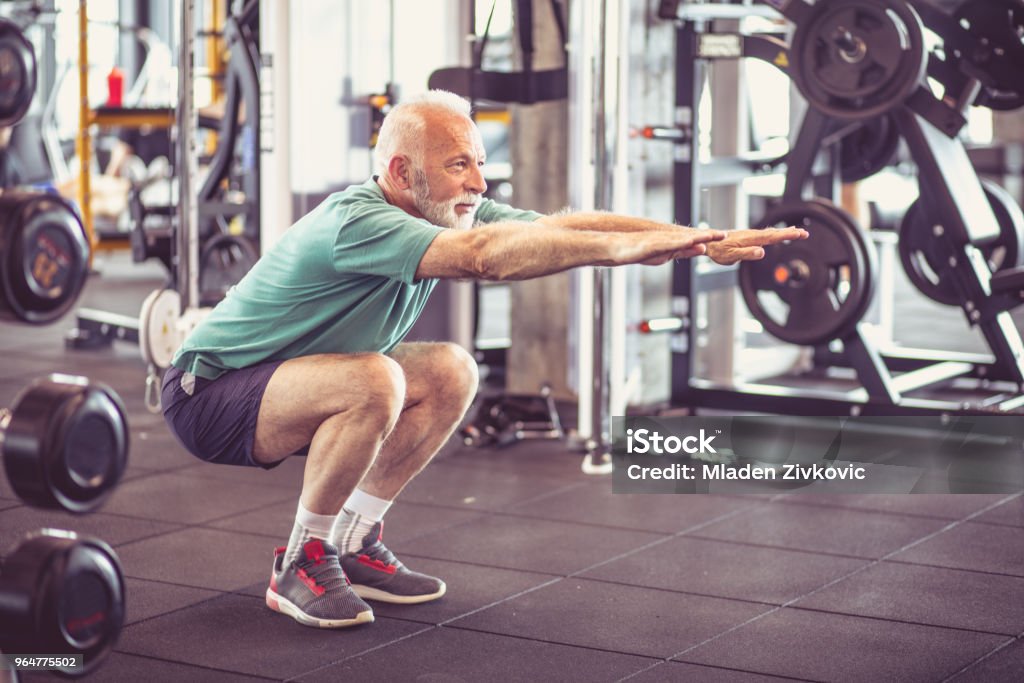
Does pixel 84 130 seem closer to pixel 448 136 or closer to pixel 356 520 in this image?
pixel 356 520

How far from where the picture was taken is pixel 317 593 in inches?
95.7

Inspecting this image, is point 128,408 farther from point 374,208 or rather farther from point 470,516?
point 374,208

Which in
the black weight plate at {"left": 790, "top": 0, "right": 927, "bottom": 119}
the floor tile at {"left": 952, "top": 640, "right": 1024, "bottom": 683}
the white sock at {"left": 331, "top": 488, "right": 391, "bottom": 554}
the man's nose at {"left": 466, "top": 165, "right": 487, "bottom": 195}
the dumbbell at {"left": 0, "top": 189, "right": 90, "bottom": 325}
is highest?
the black weight plate at {"left": 790, "top": 0, "right": 927, "bottom": 119}

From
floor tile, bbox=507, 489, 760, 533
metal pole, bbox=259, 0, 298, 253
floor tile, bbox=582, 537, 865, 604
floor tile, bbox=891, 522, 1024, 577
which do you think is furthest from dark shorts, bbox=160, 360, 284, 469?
metal pole, bbox=259, 0, 298, 253

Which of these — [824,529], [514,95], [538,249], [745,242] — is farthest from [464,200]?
[514,95]

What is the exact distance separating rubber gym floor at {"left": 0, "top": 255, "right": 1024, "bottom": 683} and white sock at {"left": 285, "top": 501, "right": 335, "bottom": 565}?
0.44 ft

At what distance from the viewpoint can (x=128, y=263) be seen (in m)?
8.96

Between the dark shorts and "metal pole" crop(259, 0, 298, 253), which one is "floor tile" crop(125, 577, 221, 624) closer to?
the dark shorts

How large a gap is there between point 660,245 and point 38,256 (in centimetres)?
81

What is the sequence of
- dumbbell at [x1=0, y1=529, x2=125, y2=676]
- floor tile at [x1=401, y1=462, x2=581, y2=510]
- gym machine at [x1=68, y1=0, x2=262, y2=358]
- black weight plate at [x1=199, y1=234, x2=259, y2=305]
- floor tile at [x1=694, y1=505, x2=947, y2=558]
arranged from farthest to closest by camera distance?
black weight plate at [x1=199, y1=234, x2=259, y2=305] < gym machine at [x1=68, y1=0, x2=262, y2=358] < floor tile at [x1=401, y1=462, x2=581, y2=510] < floor tile at [x1=694, y1=505, x2=947, y2=558] < dumbbell at [x1=0, y1=529, x2=125, y2=676]

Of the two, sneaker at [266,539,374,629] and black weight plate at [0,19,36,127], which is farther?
sneaker at [266,539,374,629]

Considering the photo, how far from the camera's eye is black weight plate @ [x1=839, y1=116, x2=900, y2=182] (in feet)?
14.6

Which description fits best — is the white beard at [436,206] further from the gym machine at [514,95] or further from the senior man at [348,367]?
the gym machine at [514,95]

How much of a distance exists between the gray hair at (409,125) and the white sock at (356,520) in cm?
65
